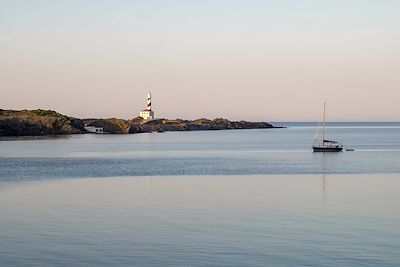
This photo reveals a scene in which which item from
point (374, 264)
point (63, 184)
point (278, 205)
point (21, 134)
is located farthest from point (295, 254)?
point (21, 134)

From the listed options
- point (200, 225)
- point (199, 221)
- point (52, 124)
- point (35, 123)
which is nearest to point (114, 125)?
point (52, 124)

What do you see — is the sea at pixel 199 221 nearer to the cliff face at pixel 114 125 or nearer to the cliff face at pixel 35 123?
the cliff face at pixel 35 123

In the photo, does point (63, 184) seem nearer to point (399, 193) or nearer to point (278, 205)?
point (278, 205)

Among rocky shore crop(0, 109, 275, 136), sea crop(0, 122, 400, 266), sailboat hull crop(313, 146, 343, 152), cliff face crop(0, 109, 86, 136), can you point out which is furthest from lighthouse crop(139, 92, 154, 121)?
sea crop(0, 122, 400, 266)

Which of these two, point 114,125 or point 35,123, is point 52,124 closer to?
point 35,123

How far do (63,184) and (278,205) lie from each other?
1349 centimetres

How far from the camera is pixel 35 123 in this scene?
132875mm

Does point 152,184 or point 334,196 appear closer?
point 334,196

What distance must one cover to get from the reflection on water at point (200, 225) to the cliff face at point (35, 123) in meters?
98.9

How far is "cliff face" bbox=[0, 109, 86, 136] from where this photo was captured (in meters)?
127

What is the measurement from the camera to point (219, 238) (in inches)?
683

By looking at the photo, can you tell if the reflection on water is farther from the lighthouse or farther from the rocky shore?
the lighthouse

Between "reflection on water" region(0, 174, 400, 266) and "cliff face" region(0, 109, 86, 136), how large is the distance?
98.9m

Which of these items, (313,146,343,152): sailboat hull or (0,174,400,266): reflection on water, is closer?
(0,174,400,266): reflection on water
